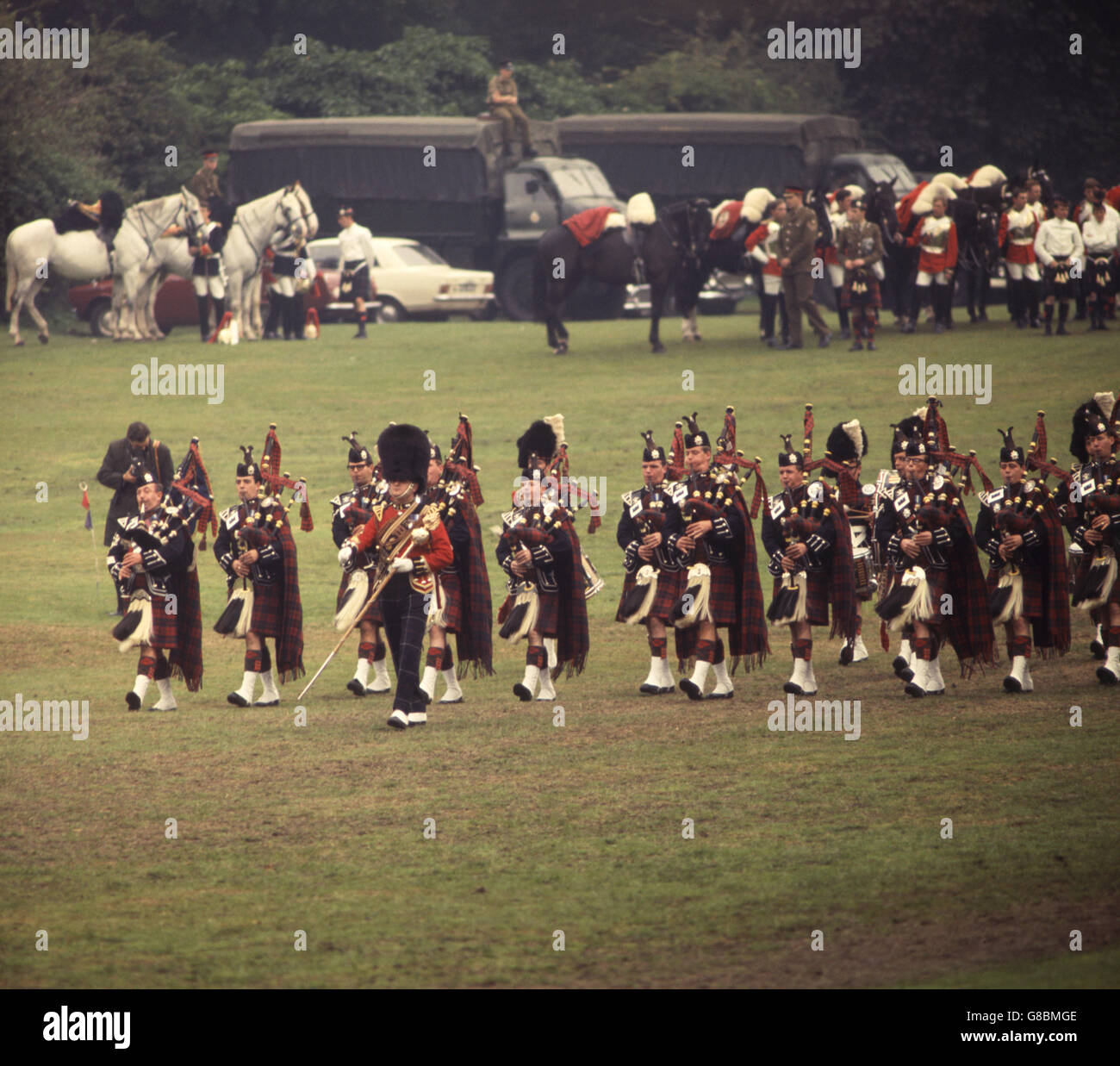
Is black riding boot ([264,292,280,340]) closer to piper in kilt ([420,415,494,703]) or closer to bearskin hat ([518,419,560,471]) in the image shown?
piper in kilt ([420,415,494,703])

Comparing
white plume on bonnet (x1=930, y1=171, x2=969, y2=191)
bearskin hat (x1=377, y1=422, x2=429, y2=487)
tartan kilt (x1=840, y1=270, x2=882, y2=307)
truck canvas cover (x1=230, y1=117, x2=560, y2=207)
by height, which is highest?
truck canvas cover (x1=230, y1=117, x2=560, y2=207)

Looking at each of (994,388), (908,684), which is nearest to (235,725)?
(908,684)

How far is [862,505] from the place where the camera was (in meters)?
15.1

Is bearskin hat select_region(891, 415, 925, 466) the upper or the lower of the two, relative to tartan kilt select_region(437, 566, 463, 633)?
upper

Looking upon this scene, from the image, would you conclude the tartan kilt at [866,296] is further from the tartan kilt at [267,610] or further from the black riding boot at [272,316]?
the tartan kilt at [267,610]

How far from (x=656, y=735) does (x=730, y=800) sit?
6.00ft

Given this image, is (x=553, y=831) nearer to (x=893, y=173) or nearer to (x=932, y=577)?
(x=932, y=577)

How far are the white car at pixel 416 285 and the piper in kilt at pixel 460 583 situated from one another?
2123 cm

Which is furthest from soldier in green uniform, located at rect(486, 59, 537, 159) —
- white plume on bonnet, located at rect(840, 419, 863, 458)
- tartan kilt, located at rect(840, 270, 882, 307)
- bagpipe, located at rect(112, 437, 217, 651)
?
bagpipe, located at rect(112, 437, 217, 651)

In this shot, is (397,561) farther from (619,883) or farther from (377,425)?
(377,425)

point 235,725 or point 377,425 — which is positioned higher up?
point 377,425

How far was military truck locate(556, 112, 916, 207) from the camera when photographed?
3759cm

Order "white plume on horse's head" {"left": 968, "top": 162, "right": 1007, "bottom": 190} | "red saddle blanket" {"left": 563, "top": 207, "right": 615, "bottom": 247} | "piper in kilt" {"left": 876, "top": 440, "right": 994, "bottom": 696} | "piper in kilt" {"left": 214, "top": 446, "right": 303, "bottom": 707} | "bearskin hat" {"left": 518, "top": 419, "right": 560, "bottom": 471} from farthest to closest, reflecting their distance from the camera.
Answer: "white plume on horse's head" {"left": 968, "top": 162, "right": 1007, "bottom": 190} → "red saddle blanket" {"left": 563, "top": 207, "right": 615, "bottom": 247} → "bearskin hat" {"left": 518, "top": 419, "right": 560, "bottom": 471} → "piper in kilt" {"left": 214, "top": 446, "right": 303, "bottom": 707} → "piper in kilt" {"left": 876, "top": 440, "right": 994, "bottom": 696}
